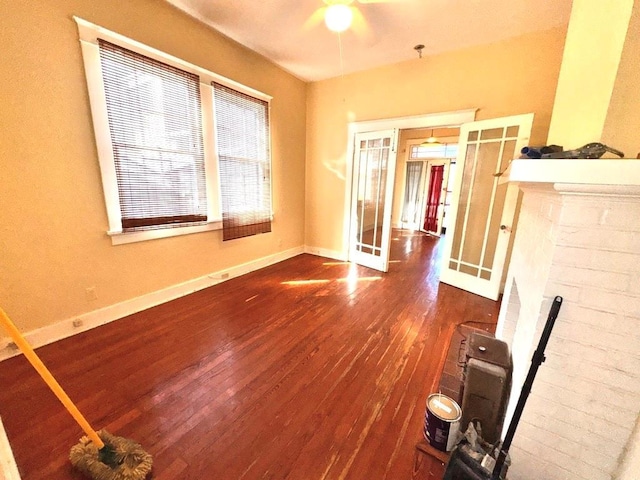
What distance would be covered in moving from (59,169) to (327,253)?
345cm

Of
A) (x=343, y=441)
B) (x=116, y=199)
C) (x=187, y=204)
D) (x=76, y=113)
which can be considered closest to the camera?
(x=343, y=441)

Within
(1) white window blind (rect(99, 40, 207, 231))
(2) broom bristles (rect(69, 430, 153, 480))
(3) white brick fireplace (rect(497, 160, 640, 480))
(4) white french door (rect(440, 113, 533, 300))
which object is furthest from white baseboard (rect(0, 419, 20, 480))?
(4) white french door (rect(440, 113, 533, 300))

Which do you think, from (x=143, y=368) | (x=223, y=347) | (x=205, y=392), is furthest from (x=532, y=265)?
(x=143, y=368)

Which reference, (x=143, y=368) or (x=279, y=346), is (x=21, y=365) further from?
(x=279, y=346)

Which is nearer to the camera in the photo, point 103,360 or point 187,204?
point 103,360

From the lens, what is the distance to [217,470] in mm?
1155

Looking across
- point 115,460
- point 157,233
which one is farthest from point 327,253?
point 115,460

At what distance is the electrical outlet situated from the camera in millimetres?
2160

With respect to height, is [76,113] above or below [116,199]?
above

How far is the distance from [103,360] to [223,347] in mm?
821

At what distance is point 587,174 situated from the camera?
0.76 metres

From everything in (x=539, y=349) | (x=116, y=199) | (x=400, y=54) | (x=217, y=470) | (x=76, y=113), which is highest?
(x=400, y=54)

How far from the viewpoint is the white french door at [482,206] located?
9.14 feet

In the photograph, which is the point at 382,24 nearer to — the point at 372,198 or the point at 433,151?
the point at 372,198
